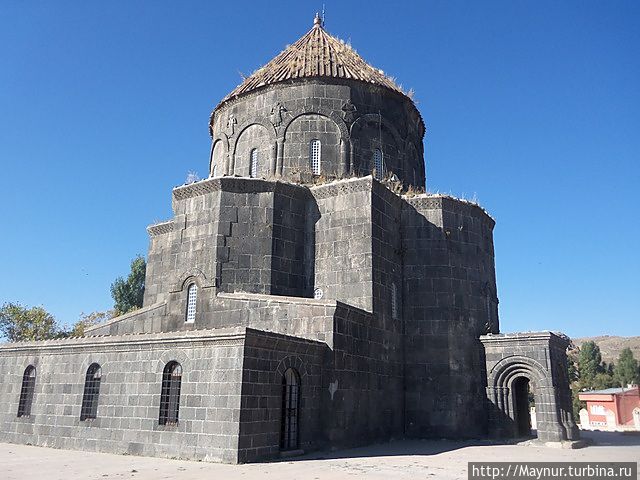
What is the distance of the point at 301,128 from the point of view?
21031mm

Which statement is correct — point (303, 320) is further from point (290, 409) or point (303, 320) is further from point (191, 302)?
point (191, 302)

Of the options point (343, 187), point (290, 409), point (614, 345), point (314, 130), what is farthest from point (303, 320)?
point (614, 345)

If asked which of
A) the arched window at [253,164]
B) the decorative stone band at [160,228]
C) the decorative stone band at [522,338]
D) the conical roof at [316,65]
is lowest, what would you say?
the decorative stone band at [522,338]

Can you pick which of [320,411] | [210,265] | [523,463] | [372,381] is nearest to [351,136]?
[210,265]

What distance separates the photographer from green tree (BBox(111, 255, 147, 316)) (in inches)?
1556

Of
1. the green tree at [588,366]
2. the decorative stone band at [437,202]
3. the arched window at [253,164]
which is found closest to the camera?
the decorative stone band at [437,202]

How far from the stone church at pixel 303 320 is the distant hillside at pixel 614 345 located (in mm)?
76045

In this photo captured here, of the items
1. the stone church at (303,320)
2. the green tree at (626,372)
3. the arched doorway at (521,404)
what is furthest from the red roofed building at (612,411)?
the stone church at (303,320)

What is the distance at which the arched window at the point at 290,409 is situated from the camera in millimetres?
13383

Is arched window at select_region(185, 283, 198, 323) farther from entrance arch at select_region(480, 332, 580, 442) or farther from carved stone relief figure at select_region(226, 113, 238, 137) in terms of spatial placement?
entrance arch at select_region(480, 332, 580, 442)

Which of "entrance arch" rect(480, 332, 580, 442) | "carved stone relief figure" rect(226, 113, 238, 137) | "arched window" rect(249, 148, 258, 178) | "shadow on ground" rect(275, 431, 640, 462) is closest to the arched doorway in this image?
"entrance arch" rect(480, 332, 580, 442)

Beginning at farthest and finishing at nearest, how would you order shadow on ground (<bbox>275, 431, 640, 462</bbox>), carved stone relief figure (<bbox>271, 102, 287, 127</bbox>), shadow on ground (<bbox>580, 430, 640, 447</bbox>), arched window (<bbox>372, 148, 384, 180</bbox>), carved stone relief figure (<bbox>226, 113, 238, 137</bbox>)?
carved stone relief figure (<bbox>226, 113, 238, 137</bbox>) < arched window (<bbox>372, 148, 384, 180</bbox>) < carved stone relief figure (<bbox>271, 102, 287, 127</bbox>) < shadow on ground (<bbox>580, 430, 640, 447</bbox>) < shadow on ground (<bbox>275, 431, 640, 462</bbox>)

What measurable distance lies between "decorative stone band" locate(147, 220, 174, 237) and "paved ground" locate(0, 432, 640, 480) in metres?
9.10

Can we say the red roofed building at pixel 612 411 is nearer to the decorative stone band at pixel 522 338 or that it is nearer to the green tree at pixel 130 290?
the decorative stone band at pixel 522 338
